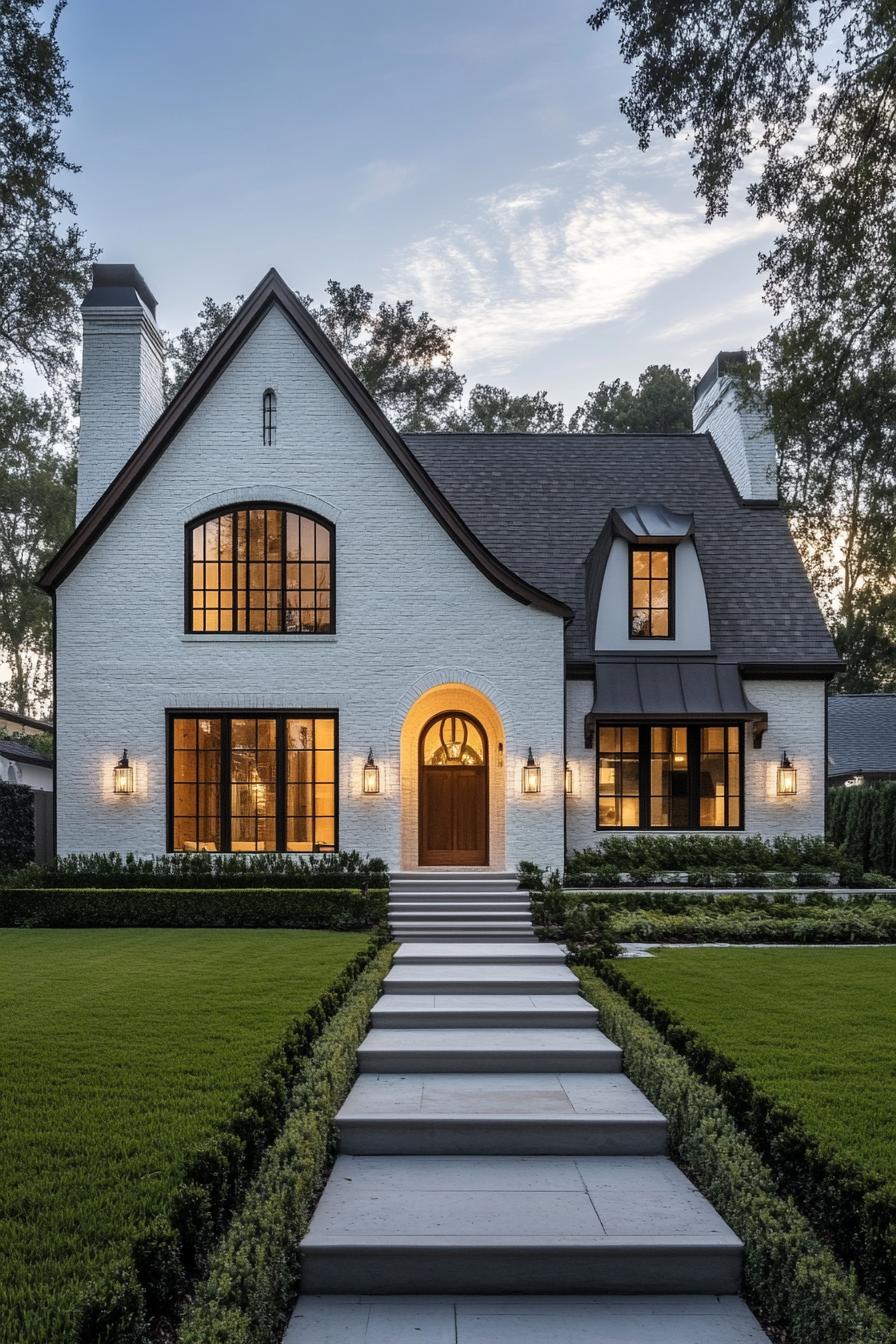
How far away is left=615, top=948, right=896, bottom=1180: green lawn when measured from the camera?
5.94 meters

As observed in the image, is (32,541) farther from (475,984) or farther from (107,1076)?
(107,1076)

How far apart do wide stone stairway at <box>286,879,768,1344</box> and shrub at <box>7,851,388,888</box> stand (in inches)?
304

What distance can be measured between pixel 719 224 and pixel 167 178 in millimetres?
11670

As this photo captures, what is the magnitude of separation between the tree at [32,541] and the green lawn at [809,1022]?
106 feet

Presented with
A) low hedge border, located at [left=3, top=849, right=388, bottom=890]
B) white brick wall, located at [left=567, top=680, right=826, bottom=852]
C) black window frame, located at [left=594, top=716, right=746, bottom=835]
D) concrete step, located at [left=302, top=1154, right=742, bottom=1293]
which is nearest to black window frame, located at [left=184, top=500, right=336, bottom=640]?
low hedge border, located at [left=3, top=849, right=388, bottom=890]

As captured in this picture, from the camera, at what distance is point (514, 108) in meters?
15.5

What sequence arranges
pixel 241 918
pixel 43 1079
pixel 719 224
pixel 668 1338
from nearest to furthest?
pixel 668 1338
pixel 43 1079
pixel 719 224
pixel 241 918

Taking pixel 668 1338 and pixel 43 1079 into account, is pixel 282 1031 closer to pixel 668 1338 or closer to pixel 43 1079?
pixel 43 1079

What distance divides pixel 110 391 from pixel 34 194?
12.2 m

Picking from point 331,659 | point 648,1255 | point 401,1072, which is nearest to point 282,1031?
point 401,1072

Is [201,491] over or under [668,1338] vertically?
over

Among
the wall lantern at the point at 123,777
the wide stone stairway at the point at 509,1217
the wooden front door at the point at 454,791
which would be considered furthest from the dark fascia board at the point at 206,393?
the wide stone stairway at the point at 509,1217

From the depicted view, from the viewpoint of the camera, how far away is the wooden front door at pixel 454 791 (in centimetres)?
1875

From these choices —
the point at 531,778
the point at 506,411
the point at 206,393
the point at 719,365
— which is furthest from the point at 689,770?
the point at 506,411
